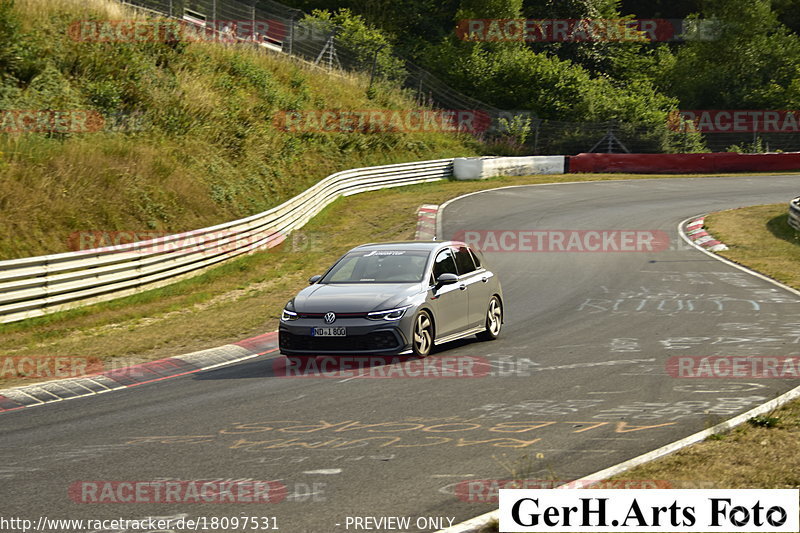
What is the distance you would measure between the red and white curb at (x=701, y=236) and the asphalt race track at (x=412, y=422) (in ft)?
28.6

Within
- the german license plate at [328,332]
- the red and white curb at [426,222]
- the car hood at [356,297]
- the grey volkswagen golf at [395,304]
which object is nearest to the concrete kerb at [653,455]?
the grey volkswagen golf at [395,304]

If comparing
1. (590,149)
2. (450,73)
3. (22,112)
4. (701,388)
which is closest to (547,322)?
(701,388)

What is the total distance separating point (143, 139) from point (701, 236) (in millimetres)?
16828

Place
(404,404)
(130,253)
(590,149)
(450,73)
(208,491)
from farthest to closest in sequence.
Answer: (450,73) → (590,149) → (130,253) → (404,404) → (208,491)

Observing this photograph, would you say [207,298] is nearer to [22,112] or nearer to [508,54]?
[22,112]

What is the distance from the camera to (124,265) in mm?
18672

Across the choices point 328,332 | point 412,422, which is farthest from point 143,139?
point 412,422

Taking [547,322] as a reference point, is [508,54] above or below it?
above

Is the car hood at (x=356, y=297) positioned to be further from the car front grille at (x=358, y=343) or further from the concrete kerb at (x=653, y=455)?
the concrete kerb at (x=653, y=455)

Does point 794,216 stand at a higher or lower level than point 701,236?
higher

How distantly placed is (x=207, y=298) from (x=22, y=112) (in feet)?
31.3

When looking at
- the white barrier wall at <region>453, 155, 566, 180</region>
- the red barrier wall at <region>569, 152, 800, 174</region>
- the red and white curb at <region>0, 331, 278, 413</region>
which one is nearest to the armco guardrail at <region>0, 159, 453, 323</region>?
the red and white curb at <region>0, 331, 278, 413</region>

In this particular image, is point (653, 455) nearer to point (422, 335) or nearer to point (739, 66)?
point (422, 335)

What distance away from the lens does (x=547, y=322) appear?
15.3m
